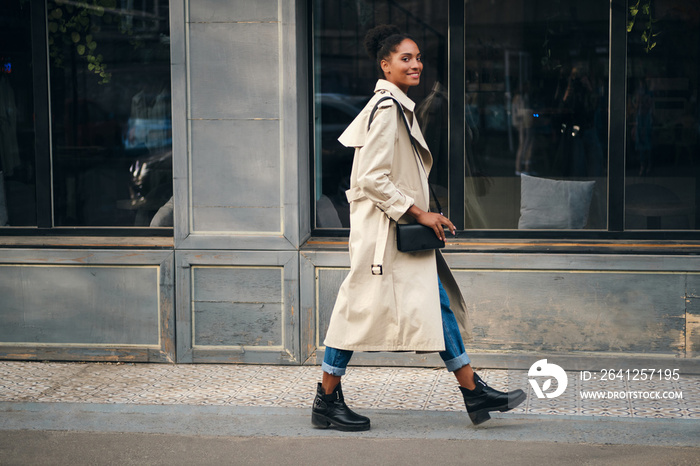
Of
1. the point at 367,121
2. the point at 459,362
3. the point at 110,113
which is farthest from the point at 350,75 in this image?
the point at 459,362

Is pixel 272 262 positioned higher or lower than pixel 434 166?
lower

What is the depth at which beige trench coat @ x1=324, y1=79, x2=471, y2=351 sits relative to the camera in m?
4.70

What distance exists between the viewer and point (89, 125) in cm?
720

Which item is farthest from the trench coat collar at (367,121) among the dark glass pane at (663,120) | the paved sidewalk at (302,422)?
the dark glass pane at (663,120)

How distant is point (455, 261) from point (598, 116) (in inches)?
58.6

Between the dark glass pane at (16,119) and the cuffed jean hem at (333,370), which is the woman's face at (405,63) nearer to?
the cuffed jean hem at (333,370)

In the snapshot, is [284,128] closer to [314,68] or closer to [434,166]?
[314,68]

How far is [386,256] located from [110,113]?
3312mm

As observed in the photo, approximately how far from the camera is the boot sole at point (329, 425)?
5.00m

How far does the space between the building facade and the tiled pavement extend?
177mm

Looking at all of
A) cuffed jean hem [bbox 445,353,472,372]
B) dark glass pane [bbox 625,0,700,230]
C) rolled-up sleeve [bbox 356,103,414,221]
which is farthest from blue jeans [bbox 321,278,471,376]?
dark glass pane [bbox 625,0,700,230]

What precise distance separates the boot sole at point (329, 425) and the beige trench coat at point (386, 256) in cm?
44

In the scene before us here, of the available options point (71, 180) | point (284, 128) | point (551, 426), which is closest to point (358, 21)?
point (284, 128)

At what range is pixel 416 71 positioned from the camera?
16.0 feet
